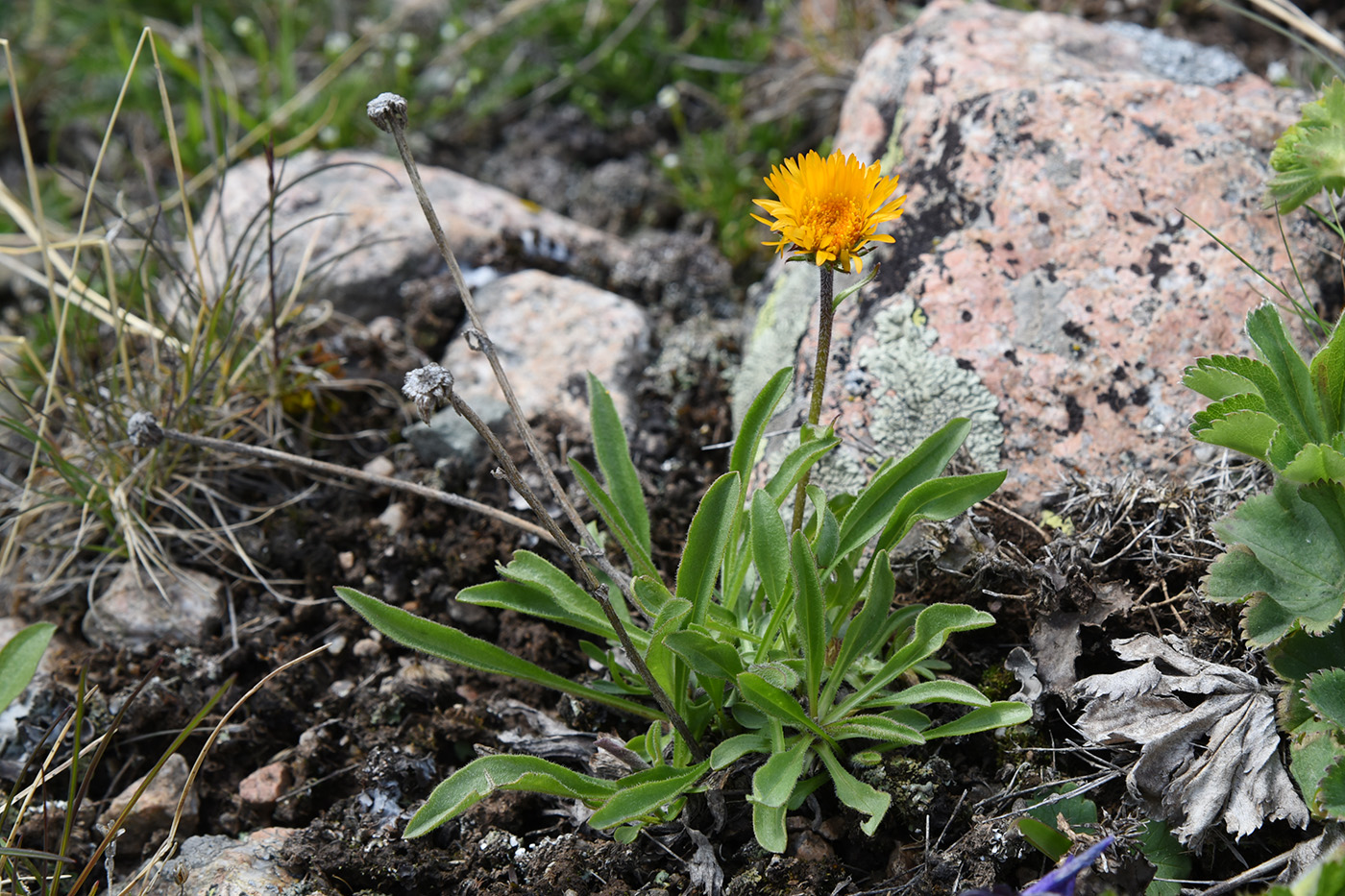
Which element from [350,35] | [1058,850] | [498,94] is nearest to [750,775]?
[1058,850]

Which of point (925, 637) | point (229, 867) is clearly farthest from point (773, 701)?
point (229, 867)

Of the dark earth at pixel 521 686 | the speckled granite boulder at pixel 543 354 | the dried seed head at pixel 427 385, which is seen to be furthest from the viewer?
the speckled granite boulder at pixel 543 354

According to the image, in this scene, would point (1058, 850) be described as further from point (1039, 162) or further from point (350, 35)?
point (350, 35)

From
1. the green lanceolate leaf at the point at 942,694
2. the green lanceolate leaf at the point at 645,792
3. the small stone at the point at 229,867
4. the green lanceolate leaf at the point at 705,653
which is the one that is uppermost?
the green lanceolate leaf at the point at 705,653

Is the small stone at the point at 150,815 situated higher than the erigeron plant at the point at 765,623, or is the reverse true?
the erigeron plant at the point at 765,623

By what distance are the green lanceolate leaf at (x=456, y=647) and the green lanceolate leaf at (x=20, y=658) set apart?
838 millimetres

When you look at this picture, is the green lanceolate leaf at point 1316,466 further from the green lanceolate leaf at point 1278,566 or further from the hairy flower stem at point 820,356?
the hairy flower stem at point 820,356

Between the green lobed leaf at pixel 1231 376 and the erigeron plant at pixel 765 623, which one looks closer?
the erigeron plant at pixel 765 623

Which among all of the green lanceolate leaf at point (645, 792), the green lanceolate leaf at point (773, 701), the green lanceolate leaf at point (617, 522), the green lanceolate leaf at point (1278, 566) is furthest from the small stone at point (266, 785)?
the green lanceolate leaf at point (1278, 566)

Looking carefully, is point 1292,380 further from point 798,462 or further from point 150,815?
point 150,815

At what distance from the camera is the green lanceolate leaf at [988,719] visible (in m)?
1.98

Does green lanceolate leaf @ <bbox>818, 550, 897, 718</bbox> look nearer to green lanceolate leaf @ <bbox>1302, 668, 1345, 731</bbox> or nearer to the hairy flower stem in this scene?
the hairy flower stem

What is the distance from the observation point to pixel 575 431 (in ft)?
10.1

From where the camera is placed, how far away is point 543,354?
3.26m
